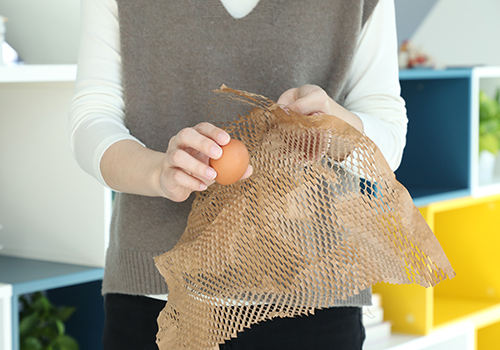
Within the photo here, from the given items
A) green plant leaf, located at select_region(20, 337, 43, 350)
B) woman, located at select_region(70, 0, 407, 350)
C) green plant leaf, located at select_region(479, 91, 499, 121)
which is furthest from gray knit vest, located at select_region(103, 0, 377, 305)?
green plant leaf, located at select_region(479, 91, 499, 121)

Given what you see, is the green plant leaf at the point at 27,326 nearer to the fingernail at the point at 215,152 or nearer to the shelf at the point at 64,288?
the shelf at the point at 64,288

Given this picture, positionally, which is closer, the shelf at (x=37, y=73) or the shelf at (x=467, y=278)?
the shelf at (x=37, y=73)

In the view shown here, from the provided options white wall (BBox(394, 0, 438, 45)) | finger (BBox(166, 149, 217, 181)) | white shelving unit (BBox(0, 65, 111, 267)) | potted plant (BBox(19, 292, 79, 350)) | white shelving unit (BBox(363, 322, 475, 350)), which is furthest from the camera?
white wall (BBox(394, 0, 438, 45))

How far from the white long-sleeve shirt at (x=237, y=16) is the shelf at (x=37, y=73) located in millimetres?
229

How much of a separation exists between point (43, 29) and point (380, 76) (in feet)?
2.51

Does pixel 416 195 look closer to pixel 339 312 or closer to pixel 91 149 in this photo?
pixel 339 312

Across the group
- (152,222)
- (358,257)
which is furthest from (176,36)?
(358,257)

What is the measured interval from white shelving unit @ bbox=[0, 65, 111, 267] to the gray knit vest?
14.3 inches

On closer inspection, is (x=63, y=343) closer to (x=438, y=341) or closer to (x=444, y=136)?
(x=438, y=341)

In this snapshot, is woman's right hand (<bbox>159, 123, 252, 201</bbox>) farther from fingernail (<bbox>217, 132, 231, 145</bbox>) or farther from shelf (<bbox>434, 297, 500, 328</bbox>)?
shelf (<bbox>434, 297, 500, 328</bbox>)

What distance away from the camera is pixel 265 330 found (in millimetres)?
740

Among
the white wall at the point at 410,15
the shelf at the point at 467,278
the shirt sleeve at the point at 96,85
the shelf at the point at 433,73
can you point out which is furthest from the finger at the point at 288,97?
the white wall at the point at 410,15

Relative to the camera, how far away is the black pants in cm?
74

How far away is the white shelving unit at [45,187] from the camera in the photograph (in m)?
1.14
